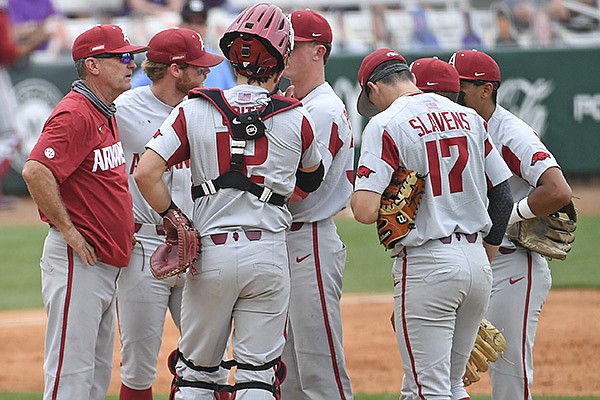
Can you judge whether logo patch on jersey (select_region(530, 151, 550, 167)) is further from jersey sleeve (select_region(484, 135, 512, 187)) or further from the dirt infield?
the dirt infield

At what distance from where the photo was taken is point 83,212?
5.13 metres

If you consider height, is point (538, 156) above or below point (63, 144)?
below

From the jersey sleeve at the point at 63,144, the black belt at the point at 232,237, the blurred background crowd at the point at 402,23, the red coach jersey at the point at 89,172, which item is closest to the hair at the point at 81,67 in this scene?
the red coach jersey at the point at 89,172

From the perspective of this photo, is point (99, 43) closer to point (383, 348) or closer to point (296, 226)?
point (296, 226)

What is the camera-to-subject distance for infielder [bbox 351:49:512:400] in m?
4.72

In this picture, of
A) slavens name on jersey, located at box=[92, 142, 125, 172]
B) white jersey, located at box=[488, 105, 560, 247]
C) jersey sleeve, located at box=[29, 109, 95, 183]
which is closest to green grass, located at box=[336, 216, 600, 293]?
white jersey, located at box=[488, 105, 560, 247]

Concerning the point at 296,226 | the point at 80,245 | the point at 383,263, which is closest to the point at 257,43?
the point at 296,226

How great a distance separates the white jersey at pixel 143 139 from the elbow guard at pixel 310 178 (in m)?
1.05

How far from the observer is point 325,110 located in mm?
5570

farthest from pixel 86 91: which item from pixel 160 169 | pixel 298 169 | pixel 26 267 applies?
pixel 26 267

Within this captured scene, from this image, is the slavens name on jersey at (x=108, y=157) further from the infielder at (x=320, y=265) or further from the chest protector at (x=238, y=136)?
the infielder at (x=320, y=265)

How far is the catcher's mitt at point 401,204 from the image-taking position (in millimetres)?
4754

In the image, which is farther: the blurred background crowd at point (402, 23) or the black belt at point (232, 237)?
the blurred background crowd at point (402, 23)

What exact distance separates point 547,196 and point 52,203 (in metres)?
2.57
